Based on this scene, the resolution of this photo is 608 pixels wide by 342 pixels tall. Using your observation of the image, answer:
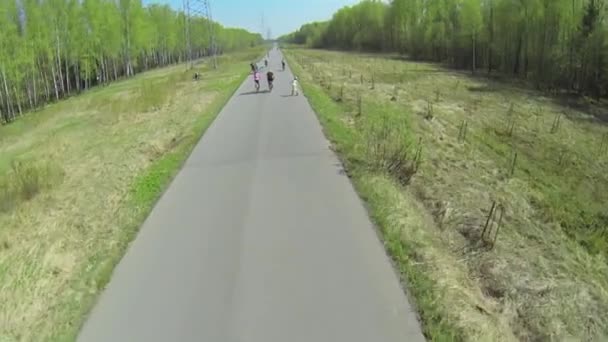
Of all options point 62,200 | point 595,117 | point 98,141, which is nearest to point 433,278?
point 62,200

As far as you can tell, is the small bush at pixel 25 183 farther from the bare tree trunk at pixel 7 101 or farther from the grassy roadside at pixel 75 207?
the bare tree trunk at pixel 7 101

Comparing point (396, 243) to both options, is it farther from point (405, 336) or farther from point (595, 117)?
point (595, 117)

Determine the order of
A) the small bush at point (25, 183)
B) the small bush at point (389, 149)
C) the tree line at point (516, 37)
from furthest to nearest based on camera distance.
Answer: the tree line at point (516, 37) < the small bush at point (389, 149) < the small bush at point (25, 183)

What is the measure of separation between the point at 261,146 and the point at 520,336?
935 centimetres

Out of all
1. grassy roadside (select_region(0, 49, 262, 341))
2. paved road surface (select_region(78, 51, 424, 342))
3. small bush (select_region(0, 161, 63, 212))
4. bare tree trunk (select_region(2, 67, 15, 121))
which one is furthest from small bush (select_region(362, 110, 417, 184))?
bare tree trunk (select_region(2, 67, 15, 121))

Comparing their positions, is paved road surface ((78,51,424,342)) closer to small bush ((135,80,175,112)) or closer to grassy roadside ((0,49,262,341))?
grassy roadside ((0,49,262,341))

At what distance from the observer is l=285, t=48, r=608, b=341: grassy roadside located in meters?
5.72

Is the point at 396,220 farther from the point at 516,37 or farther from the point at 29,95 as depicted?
the point at 29,95

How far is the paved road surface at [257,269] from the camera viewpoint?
511cm

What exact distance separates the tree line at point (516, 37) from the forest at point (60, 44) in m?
42.9

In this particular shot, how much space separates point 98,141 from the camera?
17688 millimetres

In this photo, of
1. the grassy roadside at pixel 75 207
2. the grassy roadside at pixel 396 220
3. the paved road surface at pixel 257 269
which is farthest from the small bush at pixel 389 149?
the grassy roadside at pixel 75 207

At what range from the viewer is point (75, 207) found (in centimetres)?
970

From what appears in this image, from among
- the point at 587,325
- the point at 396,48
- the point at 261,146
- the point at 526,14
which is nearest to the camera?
the point at 587,325
